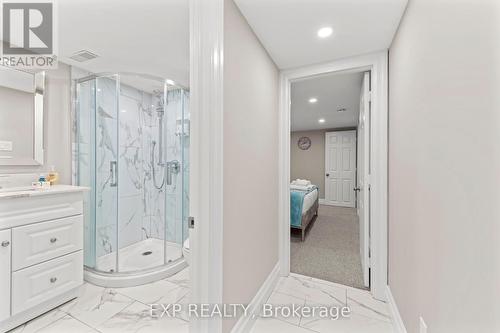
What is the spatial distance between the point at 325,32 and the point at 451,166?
130cm

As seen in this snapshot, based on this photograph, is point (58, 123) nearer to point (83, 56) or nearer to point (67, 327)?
point (83, 56)

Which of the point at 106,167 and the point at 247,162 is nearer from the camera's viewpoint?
the point at 247,162

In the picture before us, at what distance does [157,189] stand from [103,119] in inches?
46.5

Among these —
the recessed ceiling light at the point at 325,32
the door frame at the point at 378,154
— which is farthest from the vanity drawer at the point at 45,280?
the recessed ceiling light at the point at 325,32

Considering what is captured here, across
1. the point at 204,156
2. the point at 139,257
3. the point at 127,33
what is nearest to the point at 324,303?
the point at 204,156

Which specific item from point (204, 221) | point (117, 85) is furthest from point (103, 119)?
point (204, 221)

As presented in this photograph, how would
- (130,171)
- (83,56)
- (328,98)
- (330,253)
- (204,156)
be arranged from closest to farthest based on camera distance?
(204,156)
(83,56)
(330,253)
(130,171)
(328,98)

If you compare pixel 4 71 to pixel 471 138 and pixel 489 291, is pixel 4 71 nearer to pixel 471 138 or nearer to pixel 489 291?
pixel 471 138

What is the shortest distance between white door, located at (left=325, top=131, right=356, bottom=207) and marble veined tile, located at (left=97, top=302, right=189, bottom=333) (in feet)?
17.9

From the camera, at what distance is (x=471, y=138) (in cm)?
68

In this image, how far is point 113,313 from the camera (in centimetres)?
162

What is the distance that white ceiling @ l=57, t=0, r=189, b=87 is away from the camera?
1467mm

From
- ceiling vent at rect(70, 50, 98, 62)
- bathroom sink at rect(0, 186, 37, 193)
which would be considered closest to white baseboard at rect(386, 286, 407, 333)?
bathroom sink at rect(0, 186, 37, 193)

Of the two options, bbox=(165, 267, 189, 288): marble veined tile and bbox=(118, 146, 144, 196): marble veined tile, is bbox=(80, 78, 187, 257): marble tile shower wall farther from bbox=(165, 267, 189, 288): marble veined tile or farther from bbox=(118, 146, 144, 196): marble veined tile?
bbox=(165, 267, 189, 288): marble veined tile
